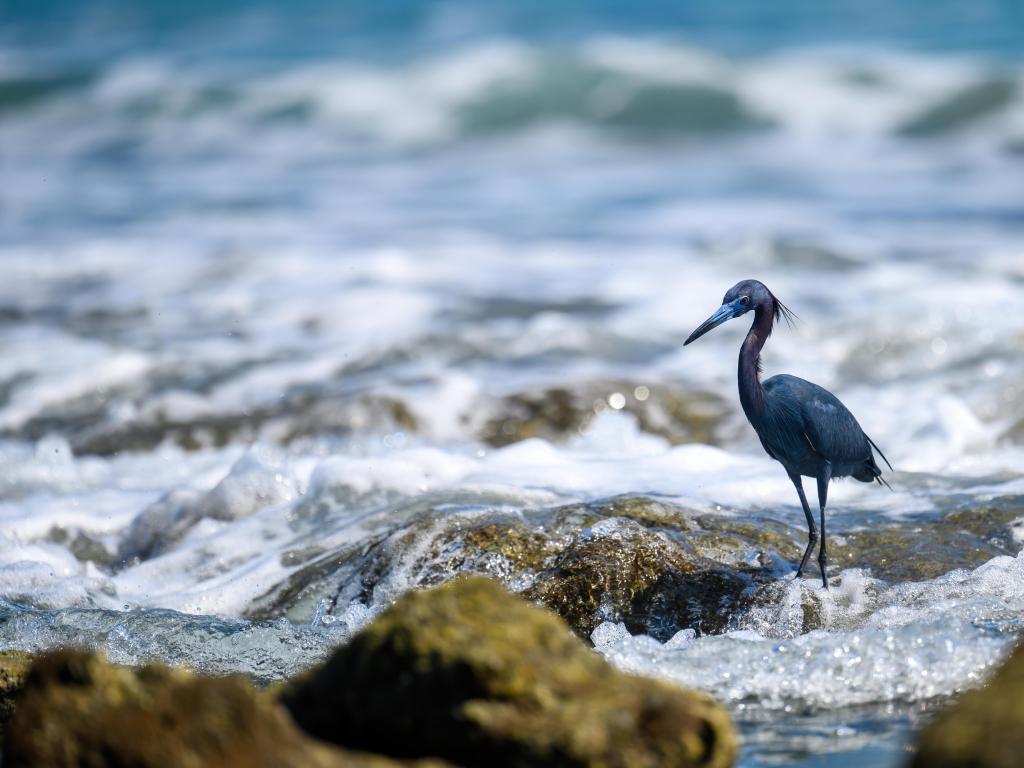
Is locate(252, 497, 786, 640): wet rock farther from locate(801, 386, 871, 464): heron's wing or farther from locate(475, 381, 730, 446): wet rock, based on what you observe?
locate(475, 381, 730, 446): wet rock

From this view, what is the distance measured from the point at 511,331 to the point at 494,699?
19.9 ft

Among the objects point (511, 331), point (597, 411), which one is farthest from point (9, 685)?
point (511, 331)

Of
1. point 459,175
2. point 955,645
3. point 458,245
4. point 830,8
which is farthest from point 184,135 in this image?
point 955,645

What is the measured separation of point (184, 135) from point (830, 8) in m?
11.3

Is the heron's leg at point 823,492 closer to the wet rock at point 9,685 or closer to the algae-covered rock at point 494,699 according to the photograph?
the algae-covered rock at point 494,699

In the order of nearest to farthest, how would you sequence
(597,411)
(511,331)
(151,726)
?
(151,726)
(597,411)
(511,331)

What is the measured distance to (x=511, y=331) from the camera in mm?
8367

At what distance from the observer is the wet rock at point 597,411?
6.65 metres

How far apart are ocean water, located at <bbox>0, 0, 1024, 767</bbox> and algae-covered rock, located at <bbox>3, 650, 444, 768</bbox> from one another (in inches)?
47.4

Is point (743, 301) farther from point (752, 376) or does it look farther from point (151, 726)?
point (151, 726)

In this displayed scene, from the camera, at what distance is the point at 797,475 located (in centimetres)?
426

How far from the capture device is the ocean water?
3.96 metres

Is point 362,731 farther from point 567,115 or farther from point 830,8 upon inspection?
point 830,8

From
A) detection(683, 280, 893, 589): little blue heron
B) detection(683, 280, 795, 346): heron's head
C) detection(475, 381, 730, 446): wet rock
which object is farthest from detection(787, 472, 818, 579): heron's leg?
detection(475, 381, 730, 446): wet rock
